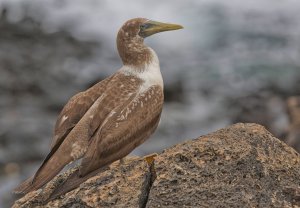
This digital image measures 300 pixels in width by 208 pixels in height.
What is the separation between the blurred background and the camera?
1373 centimetres

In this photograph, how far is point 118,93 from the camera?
6668mm

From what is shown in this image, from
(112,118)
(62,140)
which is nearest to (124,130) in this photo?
(112,118)

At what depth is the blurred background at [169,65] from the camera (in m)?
13.7

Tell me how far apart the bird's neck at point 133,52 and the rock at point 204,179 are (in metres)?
1.32

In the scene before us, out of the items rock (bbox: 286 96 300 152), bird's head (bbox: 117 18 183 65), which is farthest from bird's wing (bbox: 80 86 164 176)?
rock (bbox: 286 96 300 152)

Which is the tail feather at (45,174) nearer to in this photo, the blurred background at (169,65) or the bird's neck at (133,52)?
the bird's neck at (133,52)

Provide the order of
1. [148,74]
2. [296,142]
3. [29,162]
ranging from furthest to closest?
[29,162], [296,142], [148,74]

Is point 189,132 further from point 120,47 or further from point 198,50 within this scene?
point 120,47

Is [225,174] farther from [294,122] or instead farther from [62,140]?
[294,122]

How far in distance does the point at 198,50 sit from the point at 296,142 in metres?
5.12

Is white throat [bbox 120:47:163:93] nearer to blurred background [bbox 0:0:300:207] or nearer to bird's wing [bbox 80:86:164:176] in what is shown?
bird's wing [bbox 80:86:164:176]

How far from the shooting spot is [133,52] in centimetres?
727

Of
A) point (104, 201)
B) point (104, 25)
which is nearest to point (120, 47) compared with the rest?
point (104, 201)

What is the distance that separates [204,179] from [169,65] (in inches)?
410
